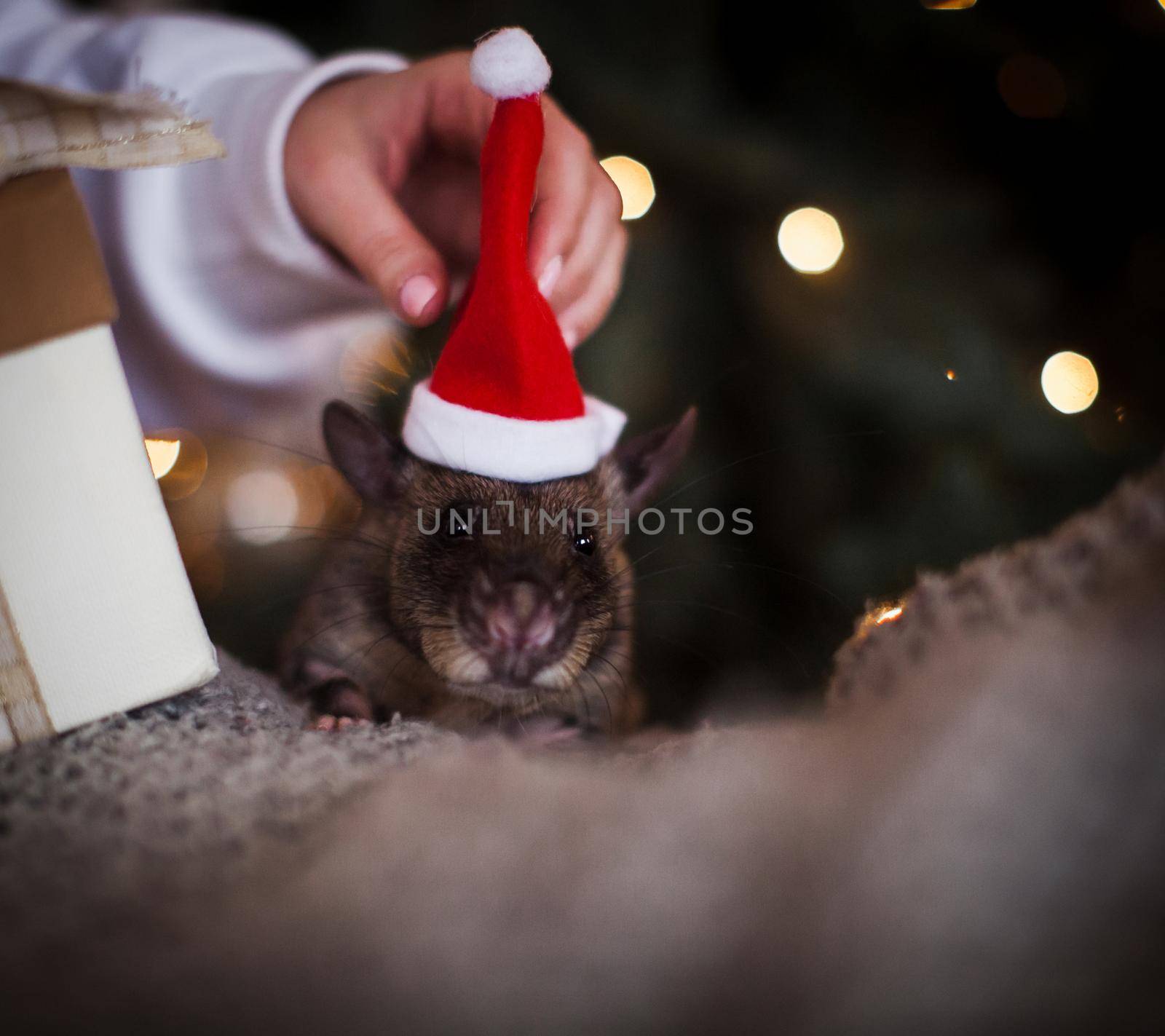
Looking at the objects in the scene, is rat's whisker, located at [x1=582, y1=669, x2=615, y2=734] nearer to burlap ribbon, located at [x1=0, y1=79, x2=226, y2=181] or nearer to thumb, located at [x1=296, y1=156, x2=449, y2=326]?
thumb, located at [x1=296, y1=156, x2=449, y2=326]

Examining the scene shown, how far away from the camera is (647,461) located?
58.3 inches

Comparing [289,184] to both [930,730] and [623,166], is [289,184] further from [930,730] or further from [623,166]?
[930,730]

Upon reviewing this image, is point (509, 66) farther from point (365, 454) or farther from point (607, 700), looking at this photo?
point (607, 700)

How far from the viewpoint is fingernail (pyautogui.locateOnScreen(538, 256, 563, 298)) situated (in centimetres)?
111

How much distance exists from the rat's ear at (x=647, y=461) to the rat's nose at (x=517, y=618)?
0.44 metres

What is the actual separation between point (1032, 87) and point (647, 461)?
843 millimetres

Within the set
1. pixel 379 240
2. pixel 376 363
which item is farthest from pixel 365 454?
pixel 379 240

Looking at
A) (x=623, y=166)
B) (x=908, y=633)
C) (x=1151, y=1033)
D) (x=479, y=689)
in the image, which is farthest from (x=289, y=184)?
(x=1151, y=1033)

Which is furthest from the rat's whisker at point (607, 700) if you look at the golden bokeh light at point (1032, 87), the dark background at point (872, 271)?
the golden bokeh light at point (1032, 87)

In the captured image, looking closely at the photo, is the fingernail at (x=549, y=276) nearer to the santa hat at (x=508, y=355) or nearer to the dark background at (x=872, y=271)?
the santa hat at (x=508, y=355)

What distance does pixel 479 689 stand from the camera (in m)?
1.21

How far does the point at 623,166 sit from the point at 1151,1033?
1400mm

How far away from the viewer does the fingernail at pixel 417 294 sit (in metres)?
1.09

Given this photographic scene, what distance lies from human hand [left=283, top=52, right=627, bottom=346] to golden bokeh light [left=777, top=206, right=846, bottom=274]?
0.31 metres
